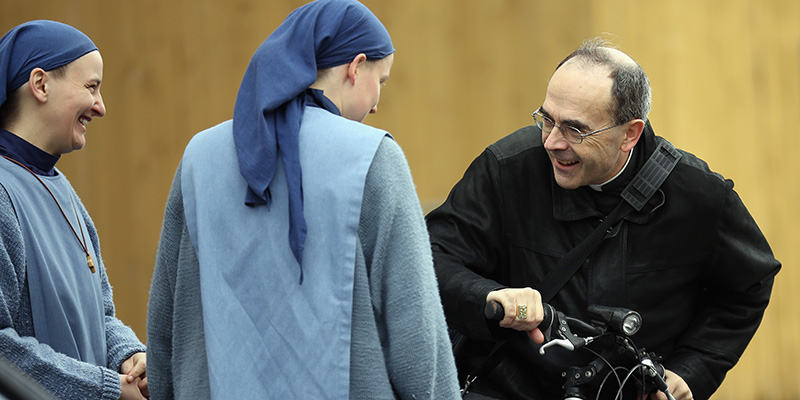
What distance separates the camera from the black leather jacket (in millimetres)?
2680

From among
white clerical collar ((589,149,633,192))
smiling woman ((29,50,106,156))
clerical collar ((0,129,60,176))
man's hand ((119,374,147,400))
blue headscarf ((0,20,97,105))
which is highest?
blue headscarf ((0,20,97,105))

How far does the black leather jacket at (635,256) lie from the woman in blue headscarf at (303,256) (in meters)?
0.88

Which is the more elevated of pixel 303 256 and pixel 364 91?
pixel 364 91

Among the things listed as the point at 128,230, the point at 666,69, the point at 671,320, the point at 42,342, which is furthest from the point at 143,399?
the point at 666,69

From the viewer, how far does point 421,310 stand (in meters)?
1.74

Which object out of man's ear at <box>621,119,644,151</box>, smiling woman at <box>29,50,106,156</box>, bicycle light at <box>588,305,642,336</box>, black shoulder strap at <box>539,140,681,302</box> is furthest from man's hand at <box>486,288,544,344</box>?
smiling woman at <box>29,50,106,156</box>

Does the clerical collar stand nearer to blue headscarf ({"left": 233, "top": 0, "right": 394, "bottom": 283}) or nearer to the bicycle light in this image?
blue headscarf ({"left": 233, "top": 0, "right": 394, "bottom": 283})

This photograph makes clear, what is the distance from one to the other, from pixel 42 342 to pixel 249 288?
0.85 metres

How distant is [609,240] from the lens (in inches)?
107

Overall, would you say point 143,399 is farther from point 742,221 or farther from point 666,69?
point 666,69

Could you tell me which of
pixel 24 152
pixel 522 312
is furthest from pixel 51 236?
pixel 522 312

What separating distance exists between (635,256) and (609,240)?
0.09 metres

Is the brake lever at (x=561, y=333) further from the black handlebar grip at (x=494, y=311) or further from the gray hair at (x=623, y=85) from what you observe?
the gray hair at (x=623, y=85)

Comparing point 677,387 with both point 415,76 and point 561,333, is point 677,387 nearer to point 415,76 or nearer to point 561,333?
point 561,333
